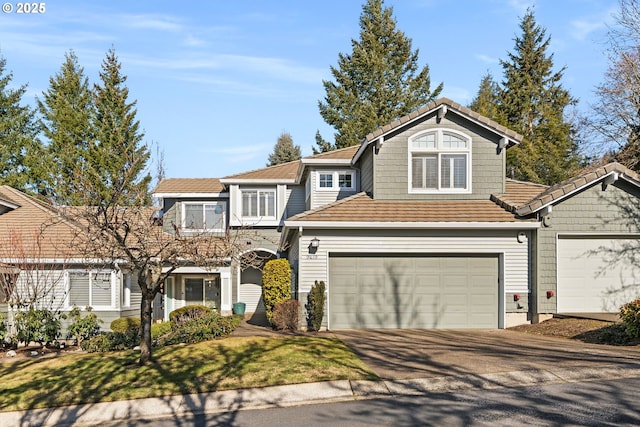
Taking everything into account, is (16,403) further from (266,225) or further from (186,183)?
(186,183)

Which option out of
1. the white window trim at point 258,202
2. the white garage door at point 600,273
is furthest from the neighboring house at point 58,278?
the white garage door at point 600,273

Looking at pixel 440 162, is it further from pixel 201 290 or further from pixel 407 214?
pixel 201 290

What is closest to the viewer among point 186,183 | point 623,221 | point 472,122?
point 623,221

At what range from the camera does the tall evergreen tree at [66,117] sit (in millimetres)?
39594

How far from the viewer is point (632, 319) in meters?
13.8

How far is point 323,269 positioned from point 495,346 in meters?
5.76

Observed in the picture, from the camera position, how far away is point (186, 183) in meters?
30.0

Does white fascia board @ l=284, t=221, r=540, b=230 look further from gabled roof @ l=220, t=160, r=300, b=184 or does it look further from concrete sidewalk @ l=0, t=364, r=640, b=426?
gabled roof @ l=220, t=160, r=300, b=184

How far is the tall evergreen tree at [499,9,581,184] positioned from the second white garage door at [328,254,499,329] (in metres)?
20.0

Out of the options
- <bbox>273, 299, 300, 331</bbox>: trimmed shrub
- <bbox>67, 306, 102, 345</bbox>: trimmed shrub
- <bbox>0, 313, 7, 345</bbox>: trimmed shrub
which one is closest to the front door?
<bbox>67, 306, 102, 345</bbox>: trimmed shrub

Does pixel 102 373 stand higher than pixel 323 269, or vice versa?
pixel 323 269

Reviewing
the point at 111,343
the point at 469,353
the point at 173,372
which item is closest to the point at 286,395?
the point at 173,372

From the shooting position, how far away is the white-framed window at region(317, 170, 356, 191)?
25.2 metres

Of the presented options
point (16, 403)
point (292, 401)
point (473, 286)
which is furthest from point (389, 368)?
point (473, 286)
